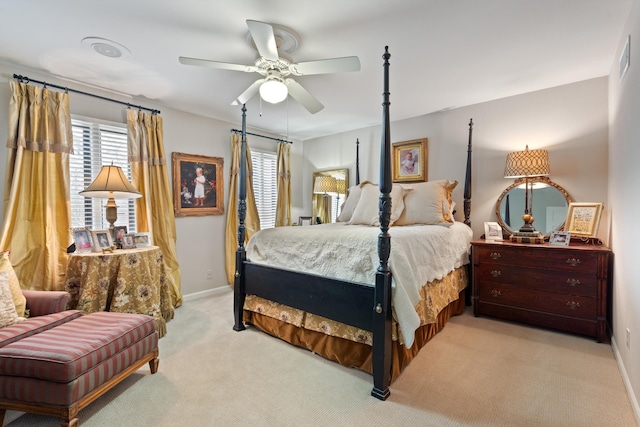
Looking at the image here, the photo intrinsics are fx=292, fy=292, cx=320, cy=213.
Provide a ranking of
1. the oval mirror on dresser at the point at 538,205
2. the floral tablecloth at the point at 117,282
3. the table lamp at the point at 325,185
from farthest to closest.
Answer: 1. the table lamp at the point at 325,185
2. the oval mirror on dresser at the point at 538,205
3. the floral tablecloth at the point at 117,282

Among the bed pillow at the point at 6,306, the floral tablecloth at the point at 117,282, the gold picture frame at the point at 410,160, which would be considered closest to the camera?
the bed pillow at the point at 6,306

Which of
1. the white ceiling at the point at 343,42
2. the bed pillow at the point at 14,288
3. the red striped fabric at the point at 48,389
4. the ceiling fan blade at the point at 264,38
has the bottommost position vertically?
the red striped fabric at the point at 48,389

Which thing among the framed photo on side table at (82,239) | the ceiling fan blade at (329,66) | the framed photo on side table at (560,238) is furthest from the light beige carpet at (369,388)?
the ceiling fan blade at (329,66)

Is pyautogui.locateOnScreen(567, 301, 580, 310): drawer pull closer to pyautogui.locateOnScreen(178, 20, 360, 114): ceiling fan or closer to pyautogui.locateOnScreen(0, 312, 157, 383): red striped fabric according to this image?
pyautogui.locateOnScreen(178, 20, 360, 114): ceiling fan

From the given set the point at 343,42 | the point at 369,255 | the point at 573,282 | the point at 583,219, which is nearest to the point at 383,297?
Answer: the point at 369,255

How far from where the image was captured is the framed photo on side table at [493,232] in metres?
3.22

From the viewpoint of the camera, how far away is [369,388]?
1.97 metres

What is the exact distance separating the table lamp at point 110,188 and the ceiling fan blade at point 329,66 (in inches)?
76.5

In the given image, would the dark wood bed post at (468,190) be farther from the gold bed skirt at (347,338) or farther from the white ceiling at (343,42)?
the gold bed skirt at (347,338)

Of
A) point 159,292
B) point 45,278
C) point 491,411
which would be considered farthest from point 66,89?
point 491,411

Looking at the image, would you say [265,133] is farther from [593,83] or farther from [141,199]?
[593,83]

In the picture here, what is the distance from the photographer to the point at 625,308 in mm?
2027

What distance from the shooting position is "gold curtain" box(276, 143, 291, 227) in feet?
16.3

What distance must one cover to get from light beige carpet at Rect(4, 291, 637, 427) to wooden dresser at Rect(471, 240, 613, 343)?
0.19 meters
